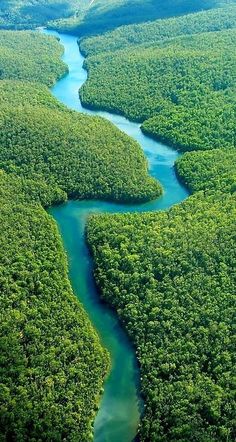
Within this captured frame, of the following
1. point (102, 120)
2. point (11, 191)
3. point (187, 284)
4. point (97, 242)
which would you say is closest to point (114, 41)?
point (102, 120)

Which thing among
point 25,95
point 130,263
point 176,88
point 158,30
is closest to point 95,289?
point 130,263

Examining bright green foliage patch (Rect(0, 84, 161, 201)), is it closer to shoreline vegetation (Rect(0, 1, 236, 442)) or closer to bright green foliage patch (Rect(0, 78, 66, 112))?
shoreline vegetation (Rect(0, 1, 236, 442))

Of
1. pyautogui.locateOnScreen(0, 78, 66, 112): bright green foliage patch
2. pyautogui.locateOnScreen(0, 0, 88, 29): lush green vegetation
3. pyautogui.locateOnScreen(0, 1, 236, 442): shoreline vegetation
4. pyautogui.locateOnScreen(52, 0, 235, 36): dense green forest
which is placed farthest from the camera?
pyautogui.locateOnScreen(0, 0, 88, 29): lush green vegetation

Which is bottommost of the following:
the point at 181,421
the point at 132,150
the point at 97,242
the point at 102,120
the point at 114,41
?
the point at 181,421

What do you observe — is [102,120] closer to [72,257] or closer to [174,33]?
[72,257]

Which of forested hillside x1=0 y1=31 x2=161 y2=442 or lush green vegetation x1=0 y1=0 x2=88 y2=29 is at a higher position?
lush green vegetation x1=0 y1=0 x2=88 y2=29

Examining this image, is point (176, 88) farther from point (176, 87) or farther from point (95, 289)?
point (95, 289)

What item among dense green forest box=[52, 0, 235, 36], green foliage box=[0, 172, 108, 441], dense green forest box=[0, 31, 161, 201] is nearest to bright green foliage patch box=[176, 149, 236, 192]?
dense green forest box=[0, 31, 161, 201]

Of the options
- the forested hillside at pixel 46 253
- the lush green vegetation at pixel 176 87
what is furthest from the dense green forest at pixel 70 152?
the lush green vegetation at pixel 176 87
